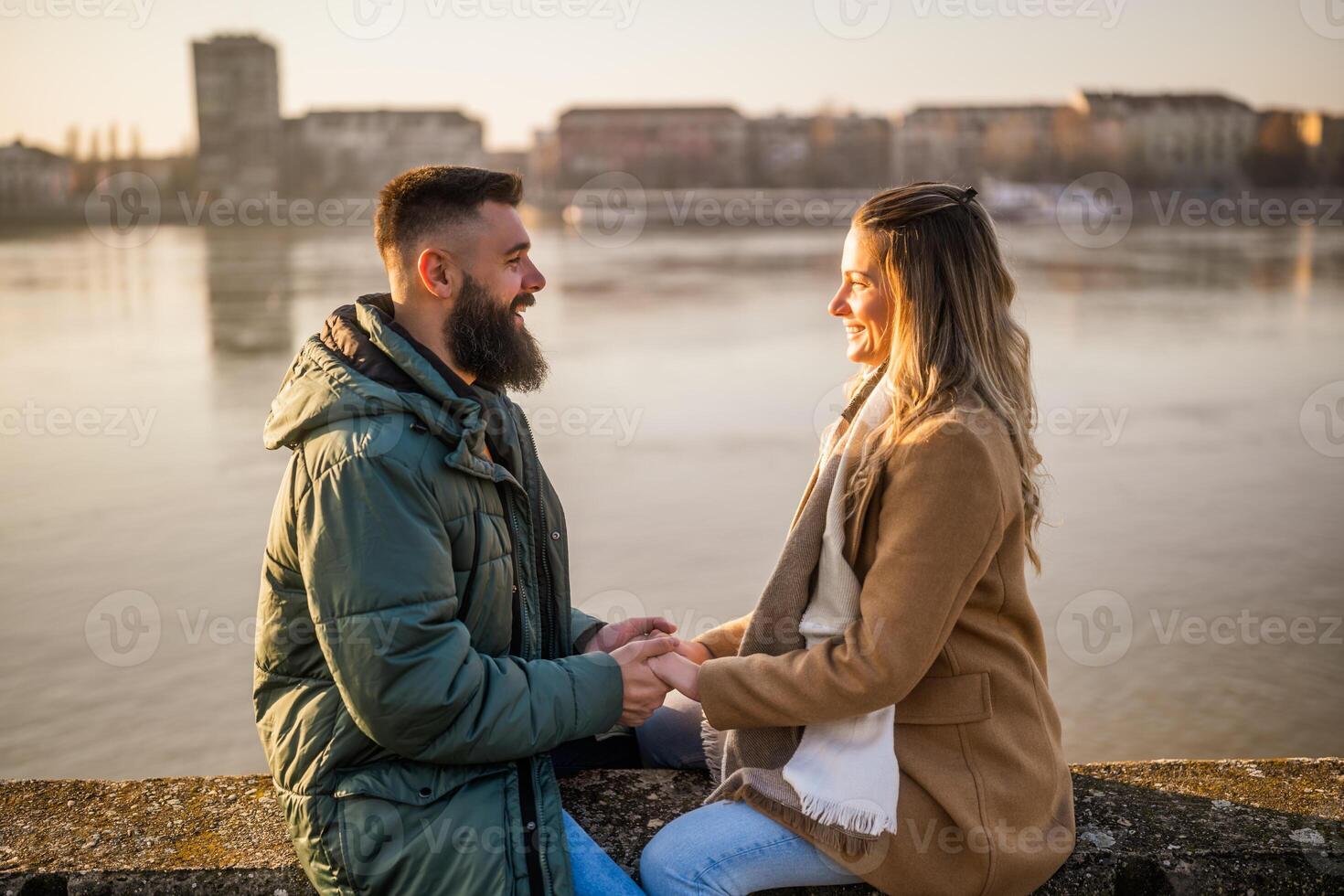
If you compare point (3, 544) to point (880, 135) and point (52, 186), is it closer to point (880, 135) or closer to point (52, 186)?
point (52, 186)

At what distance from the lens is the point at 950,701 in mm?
1749

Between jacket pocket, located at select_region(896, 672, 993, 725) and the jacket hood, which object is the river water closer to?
jacket pocket, located at select_region(896, 672, 993, 725)

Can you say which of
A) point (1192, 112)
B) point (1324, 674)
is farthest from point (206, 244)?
point (1192, 112)

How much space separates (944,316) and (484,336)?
78 centimetres

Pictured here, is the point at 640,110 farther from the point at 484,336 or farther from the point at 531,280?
the point at 484,336

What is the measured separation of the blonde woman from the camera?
5.55ft

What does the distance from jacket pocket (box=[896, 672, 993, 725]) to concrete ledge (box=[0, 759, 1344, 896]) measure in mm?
327

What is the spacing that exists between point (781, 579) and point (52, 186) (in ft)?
217

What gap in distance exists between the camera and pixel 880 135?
3152 inches

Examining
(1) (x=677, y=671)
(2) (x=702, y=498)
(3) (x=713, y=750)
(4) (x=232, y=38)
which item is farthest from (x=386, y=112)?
(1) (x=677, y=671)

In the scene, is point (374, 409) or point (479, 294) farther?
point (479, 294)

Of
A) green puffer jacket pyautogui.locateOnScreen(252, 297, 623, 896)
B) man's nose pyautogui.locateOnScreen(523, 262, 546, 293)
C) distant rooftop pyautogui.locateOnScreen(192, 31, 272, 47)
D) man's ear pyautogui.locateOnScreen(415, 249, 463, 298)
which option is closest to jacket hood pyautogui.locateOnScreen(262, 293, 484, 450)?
green puffer jacket pyautogui.locateOnScreen(252, 297, 623, 896)

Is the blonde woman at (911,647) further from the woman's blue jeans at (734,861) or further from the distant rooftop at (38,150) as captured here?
the distant rooftop at (38,150)

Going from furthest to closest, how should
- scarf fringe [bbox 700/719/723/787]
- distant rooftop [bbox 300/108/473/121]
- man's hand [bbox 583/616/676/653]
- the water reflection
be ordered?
1. distant rooftop [bbox 300/108/473/121]
2. the water reflection
3. man's hand [bbox 583/616/676/653]
4. scarf fringe [bbox 700/719/723/787]
